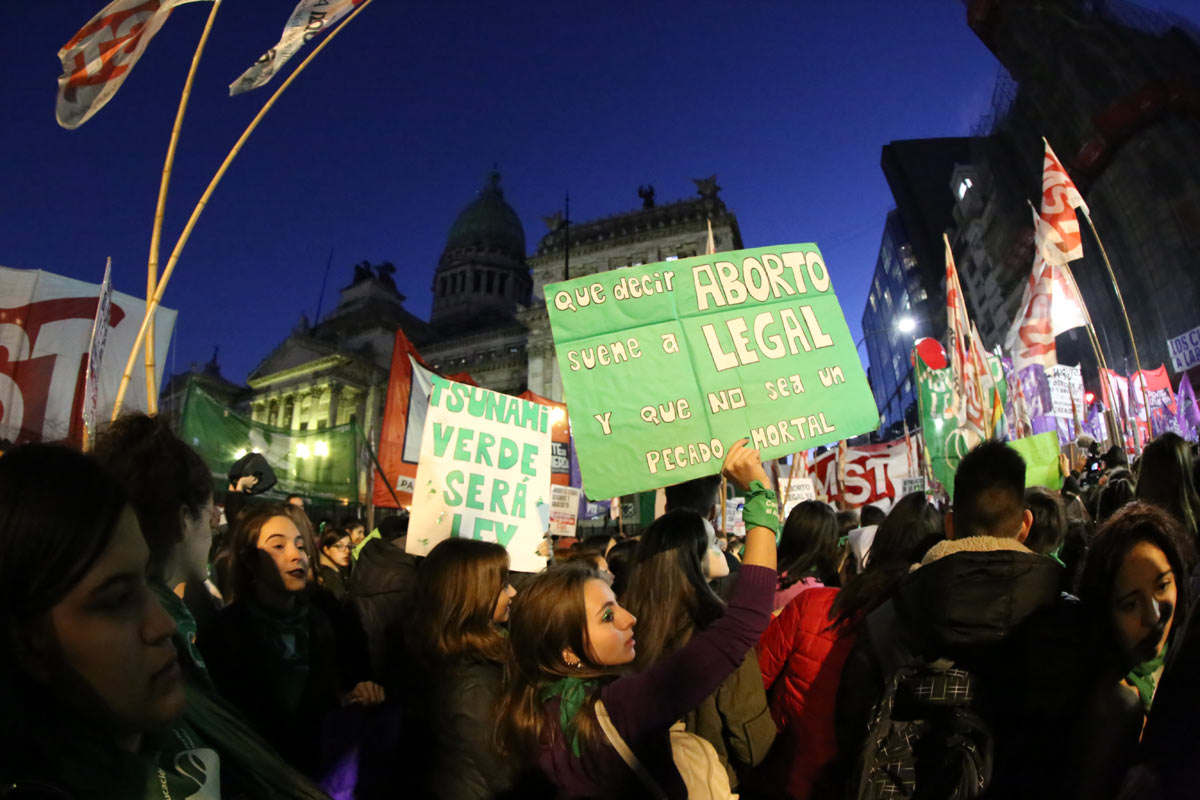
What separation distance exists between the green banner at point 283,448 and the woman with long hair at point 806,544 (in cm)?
788

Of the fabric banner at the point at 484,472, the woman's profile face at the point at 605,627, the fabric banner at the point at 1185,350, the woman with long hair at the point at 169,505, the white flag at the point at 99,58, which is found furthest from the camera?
the fabric banner at the point at 1185,350

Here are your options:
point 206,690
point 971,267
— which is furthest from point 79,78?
point 971,267

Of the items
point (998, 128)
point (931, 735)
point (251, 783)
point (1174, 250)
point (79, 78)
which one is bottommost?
point (931, 735)

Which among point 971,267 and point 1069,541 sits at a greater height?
point 971,267

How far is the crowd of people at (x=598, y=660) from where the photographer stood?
3.03ft

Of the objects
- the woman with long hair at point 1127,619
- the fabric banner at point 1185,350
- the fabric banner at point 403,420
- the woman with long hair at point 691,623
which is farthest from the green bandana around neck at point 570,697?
the fabric banner at point 1185,350

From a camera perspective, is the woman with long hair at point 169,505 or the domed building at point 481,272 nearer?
the woman with long hair at point 169,505

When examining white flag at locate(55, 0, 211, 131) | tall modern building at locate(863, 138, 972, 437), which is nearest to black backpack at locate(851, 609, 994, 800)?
white flag at locate(55, 0, 211, 131)

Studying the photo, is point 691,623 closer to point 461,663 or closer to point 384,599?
point 461,663

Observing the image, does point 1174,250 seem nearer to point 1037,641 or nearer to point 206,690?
point 1037,641

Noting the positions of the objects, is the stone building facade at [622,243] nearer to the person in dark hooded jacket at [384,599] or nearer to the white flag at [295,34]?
the white flag at [295,34]

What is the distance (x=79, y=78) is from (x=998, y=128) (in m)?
47.7

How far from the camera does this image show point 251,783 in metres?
1.23

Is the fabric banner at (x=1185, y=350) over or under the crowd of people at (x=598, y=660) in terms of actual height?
over
